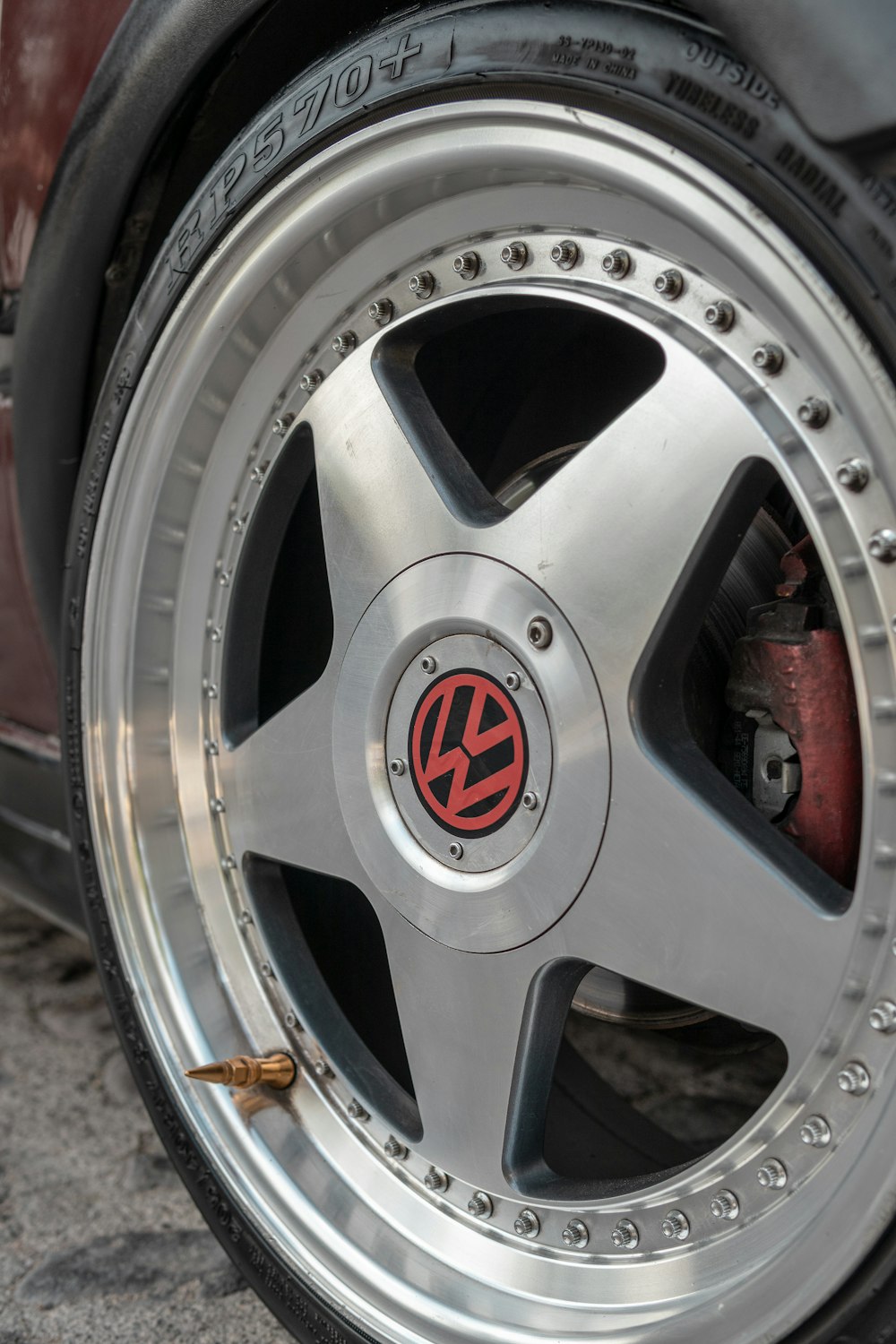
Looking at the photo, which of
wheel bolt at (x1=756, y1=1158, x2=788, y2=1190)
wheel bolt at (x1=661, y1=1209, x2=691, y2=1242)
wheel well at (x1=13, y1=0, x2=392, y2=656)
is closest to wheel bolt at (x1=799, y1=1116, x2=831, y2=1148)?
wheel bolt at (x1=756, y1=1158, x2=788, y2=1190)

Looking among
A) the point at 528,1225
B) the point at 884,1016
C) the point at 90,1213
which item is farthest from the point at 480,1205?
the point at 90,1213

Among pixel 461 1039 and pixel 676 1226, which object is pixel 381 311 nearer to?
pixel 461 1039

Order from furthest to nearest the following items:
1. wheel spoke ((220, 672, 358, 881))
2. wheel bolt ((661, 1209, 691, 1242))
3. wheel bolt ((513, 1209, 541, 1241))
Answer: wheel spoke ((220, 672, 358, 881)) < wheel bolt ((513, 1209, 541, 1241)) < wheel bolt ((661, 1209, 691, 1242))

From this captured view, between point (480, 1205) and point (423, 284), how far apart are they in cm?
76

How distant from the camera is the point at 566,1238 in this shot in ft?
3.01

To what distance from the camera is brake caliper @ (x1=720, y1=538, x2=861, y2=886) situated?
802mm

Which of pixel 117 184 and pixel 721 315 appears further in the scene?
pixel 117 184

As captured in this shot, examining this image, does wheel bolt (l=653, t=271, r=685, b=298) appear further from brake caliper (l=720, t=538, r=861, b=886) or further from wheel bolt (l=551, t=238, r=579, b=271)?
brake caliper (l=720, t=538, r=861, b=886)

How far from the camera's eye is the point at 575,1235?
0.91 m

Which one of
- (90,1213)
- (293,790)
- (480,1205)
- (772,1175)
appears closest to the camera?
(772,1175)

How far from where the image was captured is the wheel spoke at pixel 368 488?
0.94 metres

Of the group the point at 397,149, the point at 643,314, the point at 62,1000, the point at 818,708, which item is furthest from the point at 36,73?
the point at 62,1000

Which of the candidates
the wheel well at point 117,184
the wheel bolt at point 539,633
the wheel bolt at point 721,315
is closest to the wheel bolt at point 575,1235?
the wheel bolt at point 539,633

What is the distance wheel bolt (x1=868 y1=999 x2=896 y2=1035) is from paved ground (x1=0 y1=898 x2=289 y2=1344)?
2.41ft
